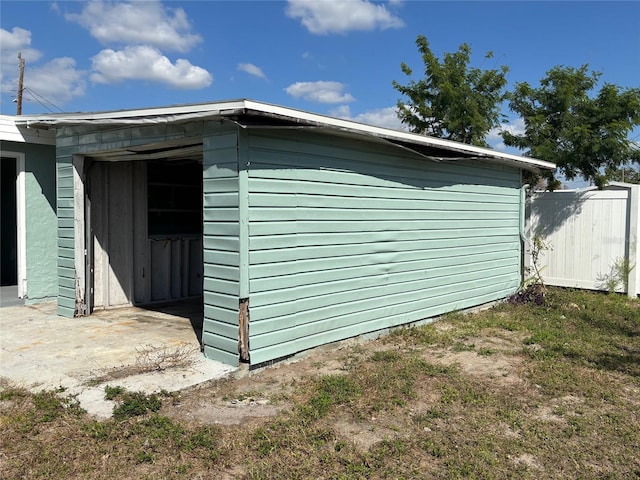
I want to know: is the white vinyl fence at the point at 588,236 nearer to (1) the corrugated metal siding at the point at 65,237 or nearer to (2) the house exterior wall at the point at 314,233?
(2) the house exterior wall at the point at 314,233

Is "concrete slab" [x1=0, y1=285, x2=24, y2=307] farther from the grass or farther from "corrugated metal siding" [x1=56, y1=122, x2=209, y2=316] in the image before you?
the grass

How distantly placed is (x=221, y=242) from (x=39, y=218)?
13.4 feet

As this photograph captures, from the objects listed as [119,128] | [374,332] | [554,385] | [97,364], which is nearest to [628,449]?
[554,385]

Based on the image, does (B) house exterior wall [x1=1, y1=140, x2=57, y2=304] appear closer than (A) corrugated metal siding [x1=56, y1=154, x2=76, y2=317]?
No

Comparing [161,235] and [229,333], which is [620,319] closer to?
[229,333]

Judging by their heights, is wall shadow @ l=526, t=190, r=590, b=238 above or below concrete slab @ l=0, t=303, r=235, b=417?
above

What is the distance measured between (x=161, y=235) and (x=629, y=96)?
27.7 feet

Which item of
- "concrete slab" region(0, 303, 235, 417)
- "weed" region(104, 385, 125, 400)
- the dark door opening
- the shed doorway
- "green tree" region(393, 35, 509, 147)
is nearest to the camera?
"weed" region(104, 385, 125, 400)

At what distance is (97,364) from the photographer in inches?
183

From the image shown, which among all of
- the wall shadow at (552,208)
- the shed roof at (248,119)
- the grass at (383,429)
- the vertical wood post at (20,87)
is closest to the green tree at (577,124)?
the wall shadow at (552,208)

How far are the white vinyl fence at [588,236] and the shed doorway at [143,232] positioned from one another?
626cm

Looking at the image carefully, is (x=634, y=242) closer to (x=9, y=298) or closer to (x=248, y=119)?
(x=248, y=119)

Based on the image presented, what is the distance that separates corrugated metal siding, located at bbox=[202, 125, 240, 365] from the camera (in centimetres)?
443

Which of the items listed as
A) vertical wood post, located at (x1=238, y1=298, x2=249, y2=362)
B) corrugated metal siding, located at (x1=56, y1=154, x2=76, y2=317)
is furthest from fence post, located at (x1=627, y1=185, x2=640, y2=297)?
corrugated metal siding, located at (x1=56, y1=154, x2=76, y2=317)
